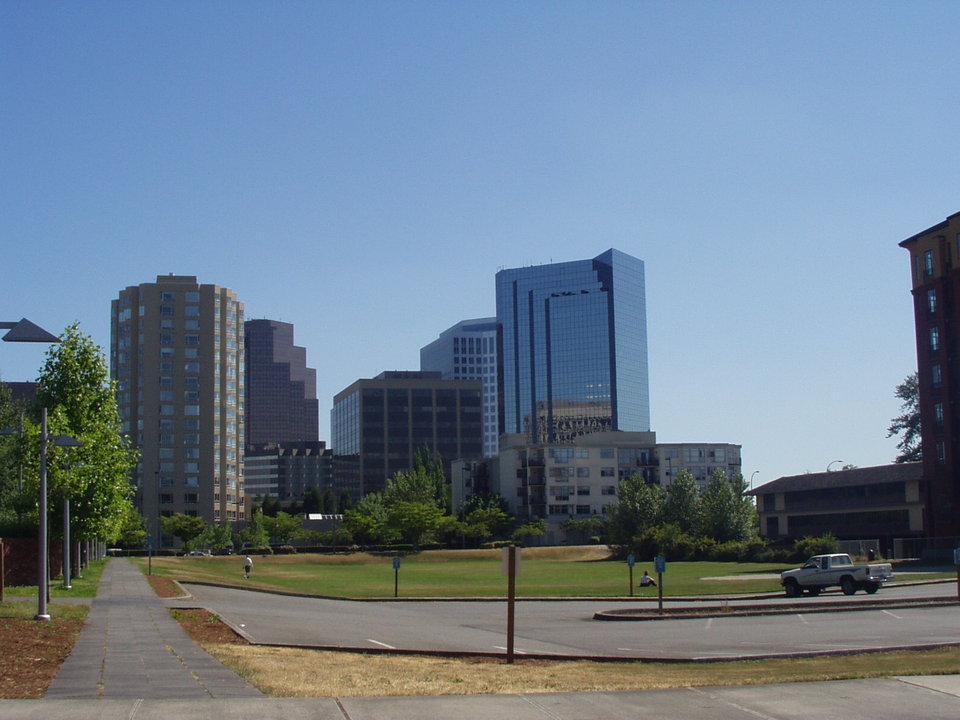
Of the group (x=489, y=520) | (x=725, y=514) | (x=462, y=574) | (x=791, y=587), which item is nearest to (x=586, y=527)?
(x=489, y=520)

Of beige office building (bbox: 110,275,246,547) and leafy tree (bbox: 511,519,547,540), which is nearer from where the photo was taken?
leafy tree (bbox: 511,519,547,540)

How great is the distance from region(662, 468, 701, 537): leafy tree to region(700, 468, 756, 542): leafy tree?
10.3ft

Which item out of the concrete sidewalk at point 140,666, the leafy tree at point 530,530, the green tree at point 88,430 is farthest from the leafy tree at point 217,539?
the concrete sidewalk at point 140,666

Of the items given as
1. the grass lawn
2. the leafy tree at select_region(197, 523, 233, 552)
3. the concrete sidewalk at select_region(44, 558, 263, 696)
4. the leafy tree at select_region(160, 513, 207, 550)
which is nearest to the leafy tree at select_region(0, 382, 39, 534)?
the concrete sidewalk at select_region(44, 558, 263, 696)

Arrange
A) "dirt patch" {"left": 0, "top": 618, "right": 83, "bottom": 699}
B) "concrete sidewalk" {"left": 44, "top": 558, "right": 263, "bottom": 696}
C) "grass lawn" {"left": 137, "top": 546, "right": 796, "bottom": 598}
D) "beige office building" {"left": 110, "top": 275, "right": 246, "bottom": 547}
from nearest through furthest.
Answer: "concrete sidewalk" {"left": 44, "top": 558, "right": 263, "bottom": 696}
"dirt patch" {"left": 0, "top": 618, "right": 83, "bottom": 699}
"grass lawn" {"left": 137, "top": 546, "right": 796, "bottom": 598}
"beige office building" {"left": 110, "top": 275, "right": 246, "bottom": 547}

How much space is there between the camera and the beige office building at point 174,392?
17038 cm

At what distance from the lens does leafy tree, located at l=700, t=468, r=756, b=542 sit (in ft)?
354

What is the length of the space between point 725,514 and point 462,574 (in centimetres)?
3511

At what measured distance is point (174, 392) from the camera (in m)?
172

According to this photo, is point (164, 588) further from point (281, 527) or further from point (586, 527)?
point (586, 527)

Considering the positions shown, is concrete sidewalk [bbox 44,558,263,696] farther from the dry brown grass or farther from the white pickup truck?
the white pickup truck

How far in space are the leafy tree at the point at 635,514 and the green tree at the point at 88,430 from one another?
225 feet

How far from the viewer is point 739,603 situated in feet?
147

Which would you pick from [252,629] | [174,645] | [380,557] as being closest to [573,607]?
[252,629]
